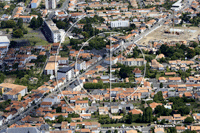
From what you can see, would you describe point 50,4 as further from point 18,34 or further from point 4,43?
point 4,43

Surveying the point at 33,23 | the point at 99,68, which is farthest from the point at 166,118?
the point at 33,23

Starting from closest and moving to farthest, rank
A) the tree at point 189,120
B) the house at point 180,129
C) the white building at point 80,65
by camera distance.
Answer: the house at point 180,129
the tree at point 189,120
the white building at point 80,65

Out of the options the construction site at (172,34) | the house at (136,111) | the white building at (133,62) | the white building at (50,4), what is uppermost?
the white building at (50,4)

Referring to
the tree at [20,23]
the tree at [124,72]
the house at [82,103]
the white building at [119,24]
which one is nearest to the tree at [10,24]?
the tree at [20,23]

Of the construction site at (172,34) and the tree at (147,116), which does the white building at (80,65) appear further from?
the tree at (147,116)

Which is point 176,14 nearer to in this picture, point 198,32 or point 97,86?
point 198,32

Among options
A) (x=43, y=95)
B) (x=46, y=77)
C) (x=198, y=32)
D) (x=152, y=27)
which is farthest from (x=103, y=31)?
→ (x=43, y=95)
